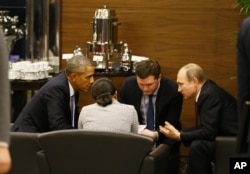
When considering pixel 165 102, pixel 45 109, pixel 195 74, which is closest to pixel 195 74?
pixel 195 74

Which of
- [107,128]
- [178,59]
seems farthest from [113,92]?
[178,59]

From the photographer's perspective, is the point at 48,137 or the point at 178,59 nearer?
the point at 48,137

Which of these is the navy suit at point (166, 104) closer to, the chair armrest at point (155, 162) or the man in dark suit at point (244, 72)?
the chair armrest at point (155, 162)

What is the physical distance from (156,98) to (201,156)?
720 millimetres

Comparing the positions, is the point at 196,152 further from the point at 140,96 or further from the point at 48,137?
the point at 48,137

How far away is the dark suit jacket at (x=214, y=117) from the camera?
209 inches

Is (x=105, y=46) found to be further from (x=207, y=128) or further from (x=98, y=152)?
(x=98, y=152)

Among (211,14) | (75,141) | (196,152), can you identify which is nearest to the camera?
(75,141)

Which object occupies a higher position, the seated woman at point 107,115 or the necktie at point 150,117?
the seated woman at point 107,115

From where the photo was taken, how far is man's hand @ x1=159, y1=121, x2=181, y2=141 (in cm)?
545

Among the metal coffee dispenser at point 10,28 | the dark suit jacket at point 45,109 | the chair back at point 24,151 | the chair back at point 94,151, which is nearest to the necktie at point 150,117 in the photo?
the dark suit jacket at point 45,109

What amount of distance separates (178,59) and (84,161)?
3.29 meters

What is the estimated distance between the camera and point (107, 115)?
15.9ft

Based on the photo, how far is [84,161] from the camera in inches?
174
